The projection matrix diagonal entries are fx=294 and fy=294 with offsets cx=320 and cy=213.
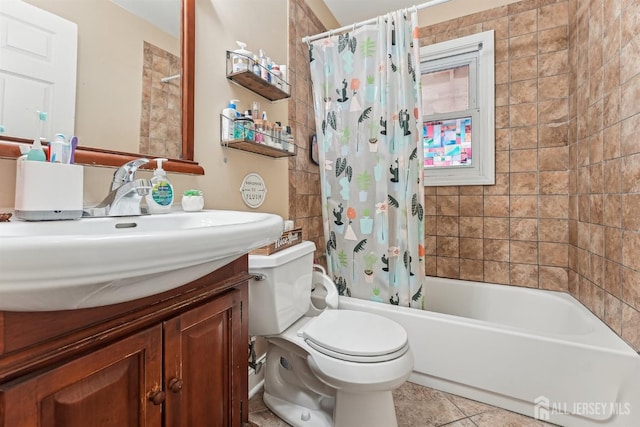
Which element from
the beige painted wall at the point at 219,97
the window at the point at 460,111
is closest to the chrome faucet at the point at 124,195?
the beige painted wall at the point at 219,97

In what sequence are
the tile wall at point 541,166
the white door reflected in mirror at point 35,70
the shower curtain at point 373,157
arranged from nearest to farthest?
the white door reflected in mirror at point 35,70
the tile wall at point 541,166
the shower curtain at point 373,157

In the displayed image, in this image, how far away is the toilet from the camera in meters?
1.04

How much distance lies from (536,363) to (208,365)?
1370 mm

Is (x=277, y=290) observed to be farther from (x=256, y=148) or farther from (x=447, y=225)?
(x=447, y=225)

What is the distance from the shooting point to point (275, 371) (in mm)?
1430

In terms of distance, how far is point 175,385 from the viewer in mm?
608

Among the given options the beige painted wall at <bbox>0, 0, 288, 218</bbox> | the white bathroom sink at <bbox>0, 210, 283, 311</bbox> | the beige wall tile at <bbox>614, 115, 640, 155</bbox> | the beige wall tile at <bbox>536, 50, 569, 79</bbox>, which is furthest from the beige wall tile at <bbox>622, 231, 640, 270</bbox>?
the beige painted wall at <bbox>0, 0, 288, 218</bbox>

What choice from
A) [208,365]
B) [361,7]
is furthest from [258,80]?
[361,7]

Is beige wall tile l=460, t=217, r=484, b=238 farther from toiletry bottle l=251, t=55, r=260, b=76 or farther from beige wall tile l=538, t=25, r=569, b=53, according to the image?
toiletry bottle l=251, t=55, r=260, b=76

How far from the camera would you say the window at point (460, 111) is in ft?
6.70

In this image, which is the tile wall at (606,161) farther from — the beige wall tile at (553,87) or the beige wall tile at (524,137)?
the beige wall tile at (524,137)

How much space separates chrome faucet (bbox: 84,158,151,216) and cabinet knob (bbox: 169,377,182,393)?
47cm

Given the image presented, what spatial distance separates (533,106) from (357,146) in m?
1.21

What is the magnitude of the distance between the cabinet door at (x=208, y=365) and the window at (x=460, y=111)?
189 centimetres
